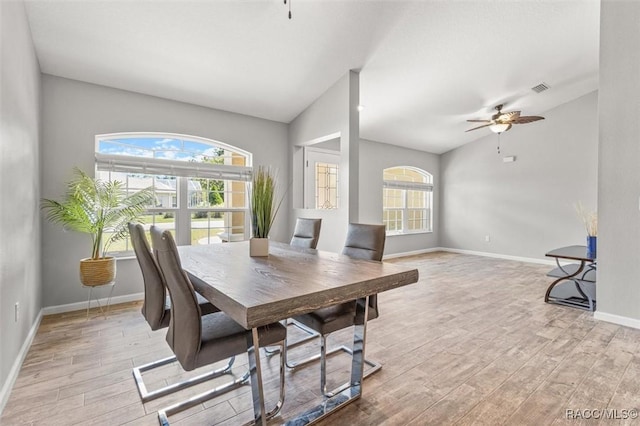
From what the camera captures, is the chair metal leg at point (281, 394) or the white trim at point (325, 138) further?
the white trim at point (325, 138)

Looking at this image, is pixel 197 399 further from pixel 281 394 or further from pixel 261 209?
pixel 261 209

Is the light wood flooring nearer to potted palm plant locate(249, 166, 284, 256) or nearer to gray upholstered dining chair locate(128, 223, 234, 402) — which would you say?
gray upholstered dining chair locate(128, 223, 234, 402)

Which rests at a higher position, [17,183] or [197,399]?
[17,183]

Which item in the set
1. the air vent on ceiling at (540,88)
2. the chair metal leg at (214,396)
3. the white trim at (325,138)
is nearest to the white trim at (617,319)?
the chair metal leg at (214,396)

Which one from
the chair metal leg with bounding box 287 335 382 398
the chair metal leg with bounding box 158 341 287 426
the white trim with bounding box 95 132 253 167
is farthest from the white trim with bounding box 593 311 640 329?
the white trim with bounding box 95 132 253 167

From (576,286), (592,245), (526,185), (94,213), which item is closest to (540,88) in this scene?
(526,185)

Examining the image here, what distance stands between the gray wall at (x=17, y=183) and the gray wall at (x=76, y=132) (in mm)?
294

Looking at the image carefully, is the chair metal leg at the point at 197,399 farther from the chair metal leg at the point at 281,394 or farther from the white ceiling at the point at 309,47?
the white ceiling at the point at 309,47

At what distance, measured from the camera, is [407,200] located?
7254 mm

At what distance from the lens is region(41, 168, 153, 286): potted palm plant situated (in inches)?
117

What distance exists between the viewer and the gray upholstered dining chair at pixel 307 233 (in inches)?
110

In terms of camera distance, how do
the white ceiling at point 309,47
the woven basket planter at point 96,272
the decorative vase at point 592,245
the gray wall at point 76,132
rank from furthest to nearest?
the decorative vase at point 592,245 → the gray wall at point 76,132 → the woven basket planter at point 96,272 → the white ceiling at point 309,47

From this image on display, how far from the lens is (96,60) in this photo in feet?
9.97

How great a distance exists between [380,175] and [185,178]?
13.0 feet
